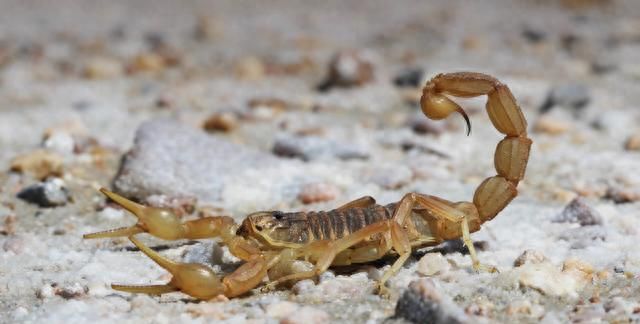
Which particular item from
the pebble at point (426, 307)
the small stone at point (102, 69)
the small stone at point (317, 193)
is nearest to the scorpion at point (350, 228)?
the pebble at point (426, 307)

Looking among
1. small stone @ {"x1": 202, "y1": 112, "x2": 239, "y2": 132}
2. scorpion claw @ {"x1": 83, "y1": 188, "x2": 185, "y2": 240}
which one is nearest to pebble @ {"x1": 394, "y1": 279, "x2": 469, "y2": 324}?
scorpion claw @ {"x1": 83, "y1": 188, "x2": 185, "y2": 240}

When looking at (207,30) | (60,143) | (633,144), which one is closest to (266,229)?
(60,143)

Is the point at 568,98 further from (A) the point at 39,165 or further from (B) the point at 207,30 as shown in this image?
(A) the point at 39,165

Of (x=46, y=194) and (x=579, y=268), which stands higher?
(x=579, y=268)

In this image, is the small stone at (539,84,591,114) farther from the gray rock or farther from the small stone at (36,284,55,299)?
the small stone at (36,284,55,299)

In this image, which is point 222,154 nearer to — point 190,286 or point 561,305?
point 190,286
